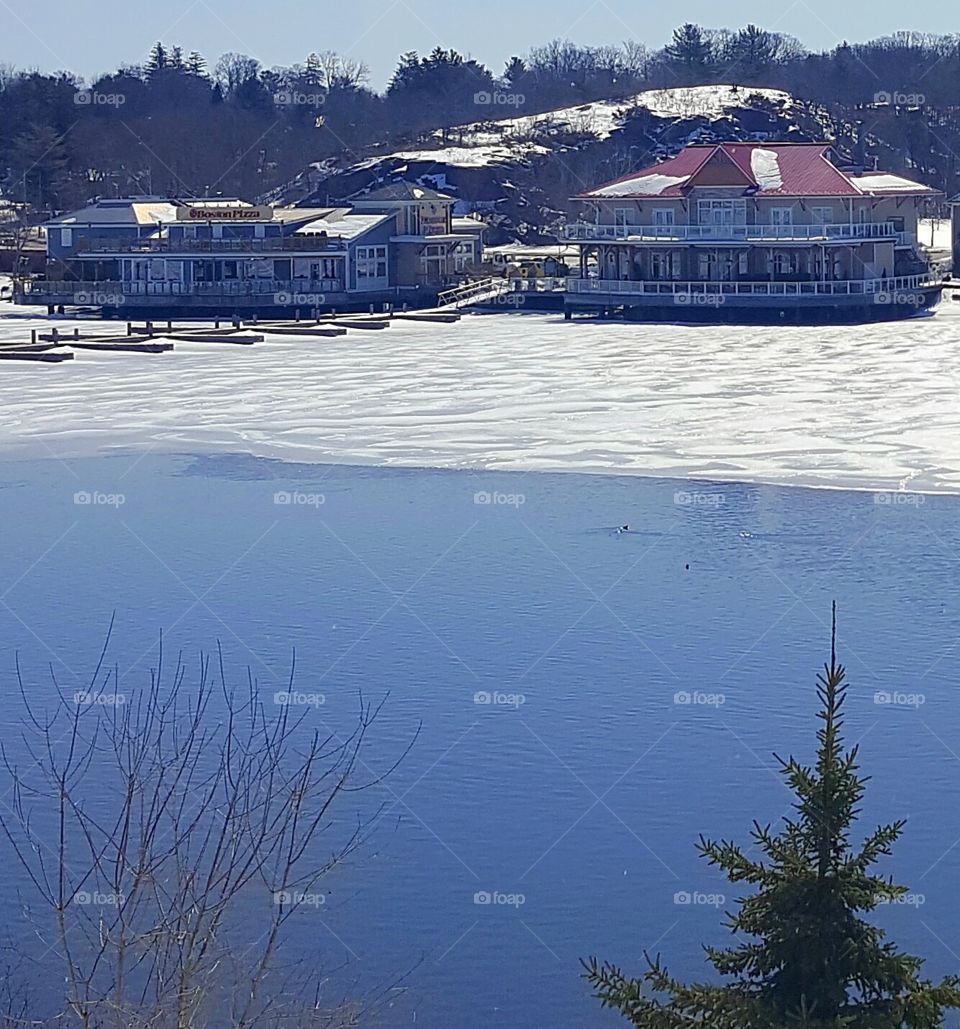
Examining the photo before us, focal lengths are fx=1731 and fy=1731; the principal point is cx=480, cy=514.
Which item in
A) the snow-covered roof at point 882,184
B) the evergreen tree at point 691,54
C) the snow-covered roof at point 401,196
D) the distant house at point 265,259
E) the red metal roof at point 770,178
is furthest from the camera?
the evergreen tree at point 691,54

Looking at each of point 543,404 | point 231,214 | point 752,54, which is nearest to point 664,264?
point 231,214

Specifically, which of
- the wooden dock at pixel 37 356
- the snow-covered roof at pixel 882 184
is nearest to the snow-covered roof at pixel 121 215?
the wooden dock at pixel 37 356

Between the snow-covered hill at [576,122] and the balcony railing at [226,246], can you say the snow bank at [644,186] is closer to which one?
the balcony railing at [226,246]

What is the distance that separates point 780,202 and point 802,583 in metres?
35.4

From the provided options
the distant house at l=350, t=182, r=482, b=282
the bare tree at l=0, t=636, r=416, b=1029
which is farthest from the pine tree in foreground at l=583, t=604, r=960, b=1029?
the distant house at l=350, t=182, r=482, b=282

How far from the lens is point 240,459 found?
2380 centimetres

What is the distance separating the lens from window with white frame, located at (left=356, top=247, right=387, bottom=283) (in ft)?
171

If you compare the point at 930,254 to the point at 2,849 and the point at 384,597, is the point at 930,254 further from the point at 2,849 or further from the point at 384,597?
the point at 2,849

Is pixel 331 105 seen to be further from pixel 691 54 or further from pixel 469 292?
pixel 469 292

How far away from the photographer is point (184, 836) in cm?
734

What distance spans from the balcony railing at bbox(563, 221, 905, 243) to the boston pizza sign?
31.3 ft

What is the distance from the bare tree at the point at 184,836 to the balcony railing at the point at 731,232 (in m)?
37.8

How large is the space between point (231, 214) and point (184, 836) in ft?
157

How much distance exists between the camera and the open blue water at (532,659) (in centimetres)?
894
